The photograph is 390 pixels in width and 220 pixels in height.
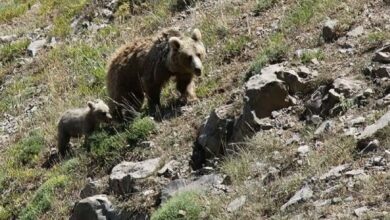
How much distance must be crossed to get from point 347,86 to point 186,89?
2.98m

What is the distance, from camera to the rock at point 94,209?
927 cm

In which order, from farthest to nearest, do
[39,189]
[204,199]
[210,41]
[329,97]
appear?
[210,41], [39,189], [329,97], [204,199]

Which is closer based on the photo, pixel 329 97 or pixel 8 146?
pixel 329 97

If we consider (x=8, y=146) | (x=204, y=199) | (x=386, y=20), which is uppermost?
(x=386, y=20)

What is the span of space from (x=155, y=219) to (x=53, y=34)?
1075cm

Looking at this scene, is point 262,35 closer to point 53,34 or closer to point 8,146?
point 8,146

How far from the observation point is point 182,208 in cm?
794

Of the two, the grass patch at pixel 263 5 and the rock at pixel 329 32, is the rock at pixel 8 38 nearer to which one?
the grass patch at pixel 263 5

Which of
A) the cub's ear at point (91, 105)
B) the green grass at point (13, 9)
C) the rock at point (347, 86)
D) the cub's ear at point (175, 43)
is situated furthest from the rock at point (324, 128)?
the green grass at point (13, 9)

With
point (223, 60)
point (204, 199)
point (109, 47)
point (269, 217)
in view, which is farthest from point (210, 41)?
point (269, 217)

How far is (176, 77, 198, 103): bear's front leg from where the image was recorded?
1104cm

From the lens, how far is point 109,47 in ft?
51.2

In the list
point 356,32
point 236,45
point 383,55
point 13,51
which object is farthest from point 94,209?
point 13,51

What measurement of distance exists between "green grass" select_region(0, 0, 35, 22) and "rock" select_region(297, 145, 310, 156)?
14.8 meters
